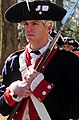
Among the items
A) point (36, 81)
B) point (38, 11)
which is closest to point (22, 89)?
point (36, 81)

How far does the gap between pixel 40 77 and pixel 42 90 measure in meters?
0.11

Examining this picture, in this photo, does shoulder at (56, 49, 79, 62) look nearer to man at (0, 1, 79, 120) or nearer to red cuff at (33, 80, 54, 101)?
man at (0, 1, 79, 120)

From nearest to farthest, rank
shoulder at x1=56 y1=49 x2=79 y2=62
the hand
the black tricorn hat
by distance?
the hand, shoulder at x1=56 y1=49 x2=79 y2=62, the black tricorn hat

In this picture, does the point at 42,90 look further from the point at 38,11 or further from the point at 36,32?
the point at 38,11

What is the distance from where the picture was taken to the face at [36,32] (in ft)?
11.4

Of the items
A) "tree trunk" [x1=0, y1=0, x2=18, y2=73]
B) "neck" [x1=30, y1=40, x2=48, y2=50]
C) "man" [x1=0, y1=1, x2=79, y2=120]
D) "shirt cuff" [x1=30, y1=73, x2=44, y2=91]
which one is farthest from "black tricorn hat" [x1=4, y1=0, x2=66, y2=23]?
"tree trunk" [x1=0, y1=0, x2=18, y2=73]

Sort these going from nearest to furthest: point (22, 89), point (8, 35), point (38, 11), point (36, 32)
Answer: point (22, 89)
point (36, 32)
point (38, 11)
point (8, 35)

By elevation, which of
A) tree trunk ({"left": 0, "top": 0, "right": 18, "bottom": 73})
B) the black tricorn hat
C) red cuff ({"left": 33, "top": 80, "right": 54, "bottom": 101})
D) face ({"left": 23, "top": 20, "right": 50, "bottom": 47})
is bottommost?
tree trunk ({"left": 0, "top": 0, "right": 18, "bottom": 73})

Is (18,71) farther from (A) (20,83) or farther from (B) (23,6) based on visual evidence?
(B) (23,6)

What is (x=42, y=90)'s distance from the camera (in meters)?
3.40

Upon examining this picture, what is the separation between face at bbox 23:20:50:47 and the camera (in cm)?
346

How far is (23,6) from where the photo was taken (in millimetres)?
3719

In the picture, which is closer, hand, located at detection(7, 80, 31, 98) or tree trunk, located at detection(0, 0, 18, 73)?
hand, located at detection(7, 80, 31, 98)

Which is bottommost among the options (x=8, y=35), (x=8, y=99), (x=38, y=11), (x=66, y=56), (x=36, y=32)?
(x=8, y=35)
